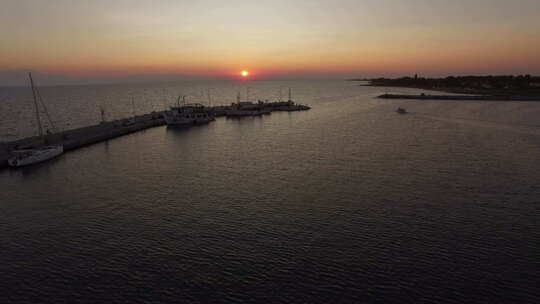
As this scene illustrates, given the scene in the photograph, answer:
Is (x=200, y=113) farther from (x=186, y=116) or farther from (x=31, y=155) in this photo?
(x=31, y=155)

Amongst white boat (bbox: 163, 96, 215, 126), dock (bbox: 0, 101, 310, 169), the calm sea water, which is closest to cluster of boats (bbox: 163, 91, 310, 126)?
white boat (bbox: 163, 96, 215, 126)

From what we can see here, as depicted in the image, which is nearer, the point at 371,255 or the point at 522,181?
the point at 371,255

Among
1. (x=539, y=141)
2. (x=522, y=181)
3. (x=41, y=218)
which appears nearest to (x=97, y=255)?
(x=41, y=218)

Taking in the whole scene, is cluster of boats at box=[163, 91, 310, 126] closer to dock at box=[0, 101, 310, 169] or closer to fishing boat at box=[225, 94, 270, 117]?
fishing boat at box=[225, 94, 270, 117]

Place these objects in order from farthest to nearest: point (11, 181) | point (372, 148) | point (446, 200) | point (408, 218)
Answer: point (372, 148)
point (11, 181)
point (446, 200)
point (408, 218)

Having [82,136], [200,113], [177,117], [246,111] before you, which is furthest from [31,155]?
[246,111]

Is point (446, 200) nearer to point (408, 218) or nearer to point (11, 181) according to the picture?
point (408, 218)

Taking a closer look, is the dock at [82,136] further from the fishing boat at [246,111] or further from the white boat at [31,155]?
the fishing boat at [246,111]

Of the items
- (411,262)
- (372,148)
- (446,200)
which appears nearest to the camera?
(411,262)
